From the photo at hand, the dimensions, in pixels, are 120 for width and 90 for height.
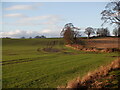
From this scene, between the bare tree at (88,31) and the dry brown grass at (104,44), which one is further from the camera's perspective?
the bare tree at (88,31)

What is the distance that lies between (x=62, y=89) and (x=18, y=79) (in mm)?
4785

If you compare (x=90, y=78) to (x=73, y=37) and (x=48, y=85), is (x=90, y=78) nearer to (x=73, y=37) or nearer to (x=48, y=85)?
(x=48, y=85)

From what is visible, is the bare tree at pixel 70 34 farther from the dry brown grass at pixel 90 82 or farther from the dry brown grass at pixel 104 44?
the dry brown grass at pixel 90 82

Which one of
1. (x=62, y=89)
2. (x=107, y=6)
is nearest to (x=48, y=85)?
(x=62, y=89)

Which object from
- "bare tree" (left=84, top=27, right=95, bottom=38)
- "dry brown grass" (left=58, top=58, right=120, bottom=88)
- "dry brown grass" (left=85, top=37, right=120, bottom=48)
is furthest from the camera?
"bare tree" (left=84, top=27, right=95, bottom=38)

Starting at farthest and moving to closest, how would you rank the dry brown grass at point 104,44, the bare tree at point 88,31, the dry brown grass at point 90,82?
the bare tree at point 88,31 < the dry brown grass at point 104,44 < the dry brown grass at point 90,82

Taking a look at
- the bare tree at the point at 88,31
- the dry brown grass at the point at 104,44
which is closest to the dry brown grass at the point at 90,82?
the dry brown grass at the point at 104,44

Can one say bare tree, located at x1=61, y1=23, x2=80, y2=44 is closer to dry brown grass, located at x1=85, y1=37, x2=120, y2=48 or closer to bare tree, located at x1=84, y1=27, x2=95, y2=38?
dry brown grass, located at x1=85, y1=37, x2=120, y2=48

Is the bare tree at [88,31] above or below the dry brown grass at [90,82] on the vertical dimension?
above

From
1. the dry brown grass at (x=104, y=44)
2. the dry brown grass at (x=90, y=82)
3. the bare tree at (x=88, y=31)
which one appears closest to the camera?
the dry brown grass at (x=90, y=82)

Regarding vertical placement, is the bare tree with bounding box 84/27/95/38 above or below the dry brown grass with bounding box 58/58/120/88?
above

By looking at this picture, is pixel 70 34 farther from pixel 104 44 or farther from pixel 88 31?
pixel 88 31

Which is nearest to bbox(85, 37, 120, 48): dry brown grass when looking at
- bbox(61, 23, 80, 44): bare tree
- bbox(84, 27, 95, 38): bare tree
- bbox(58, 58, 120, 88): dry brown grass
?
bbox(61, 23, 80, 44): bare tree

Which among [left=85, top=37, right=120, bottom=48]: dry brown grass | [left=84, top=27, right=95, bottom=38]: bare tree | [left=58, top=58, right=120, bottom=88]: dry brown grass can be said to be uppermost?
[left=84, top=27, right=95, bottom=38]: bare tree
